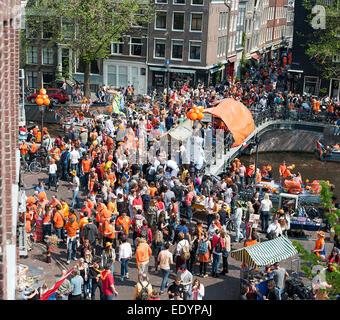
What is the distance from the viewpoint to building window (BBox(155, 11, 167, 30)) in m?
50.5

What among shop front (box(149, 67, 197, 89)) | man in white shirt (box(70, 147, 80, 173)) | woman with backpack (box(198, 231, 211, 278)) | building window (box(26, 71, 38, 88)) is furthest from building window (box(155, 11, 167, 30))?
woman with backpack (box(198, 231, 211, 278))

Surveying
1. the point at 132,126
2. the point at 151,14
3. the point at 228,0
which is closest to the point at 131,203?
the point at 132,126

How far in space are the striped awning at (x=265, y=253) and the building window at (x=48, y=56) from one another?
40.3m

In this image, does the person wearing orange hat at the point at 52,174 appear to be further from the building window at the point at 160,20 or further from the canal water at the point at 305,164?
the building window at the point at 160,20

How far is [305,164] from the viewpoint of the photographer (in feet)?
141

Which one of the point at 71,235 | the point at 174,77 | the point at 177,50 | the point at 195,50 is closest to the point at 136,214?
the point at 71,235

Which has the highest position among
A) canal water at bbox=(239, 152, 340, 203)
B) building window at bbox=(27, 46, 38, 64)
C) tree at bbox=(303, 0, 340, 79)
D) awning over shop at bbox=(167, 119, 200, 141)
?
tree at bbox=(303, 0, 340, 79)

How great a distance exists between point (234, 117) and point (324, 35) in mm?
20131

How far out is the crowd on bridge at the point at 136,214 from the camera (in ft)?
48.5

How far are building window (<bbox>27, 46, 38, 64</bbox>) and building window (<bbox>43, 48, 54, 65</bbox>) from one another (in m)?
0.74

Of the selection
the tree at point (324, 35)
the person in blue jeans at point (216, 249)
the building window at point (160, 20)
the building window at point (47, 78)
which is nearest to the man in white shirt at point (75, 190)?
the person in blue jeans at point (216, 249)

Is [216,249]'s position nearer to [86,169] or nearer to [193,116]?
[86,169]

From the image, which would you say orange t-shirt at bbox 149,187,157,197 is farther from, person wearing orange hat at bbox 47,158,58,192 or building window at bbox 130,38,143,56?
building window at bbox 130,38,143,56
